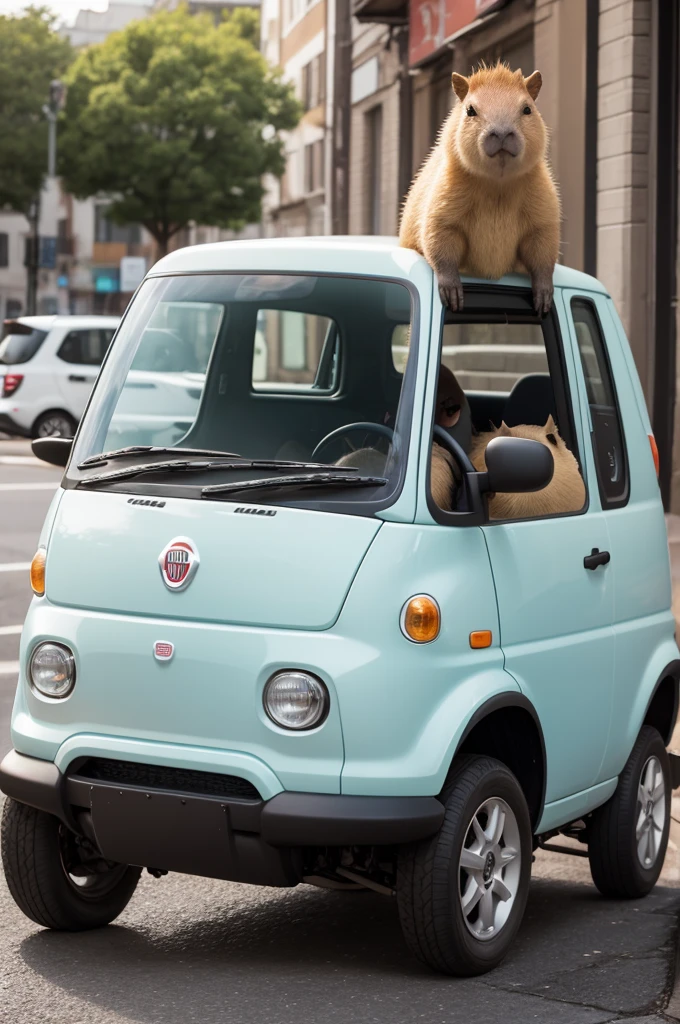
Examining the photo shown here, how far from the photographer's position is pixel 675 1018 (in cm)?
439

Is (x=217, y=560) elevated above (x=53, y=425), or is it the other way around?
(x=53, y=425)

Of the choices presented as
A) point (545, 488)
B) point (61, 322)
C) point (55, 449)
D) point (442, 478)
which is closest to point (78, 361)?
point (61, 322)

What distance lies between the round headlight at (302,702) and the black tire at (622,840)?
1625 millimetres

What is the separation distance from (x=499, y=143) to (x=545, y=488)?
986mm

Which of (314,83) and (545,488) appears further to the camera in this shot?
(314,83)

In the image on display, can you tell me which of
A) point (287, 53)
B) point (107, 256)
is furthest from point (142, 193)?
point (107, 256)

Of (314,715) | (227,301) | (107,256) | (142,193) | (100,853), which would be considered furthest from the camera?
(107,256)

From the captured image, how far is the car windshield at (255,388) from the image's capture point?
4.66 meters

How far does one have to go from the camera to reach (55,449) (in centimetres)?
550

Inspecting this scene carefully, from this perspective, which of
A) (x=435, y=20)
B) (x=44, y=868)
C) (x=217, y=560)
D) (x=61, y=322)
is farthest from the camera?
(x=61, y=322)

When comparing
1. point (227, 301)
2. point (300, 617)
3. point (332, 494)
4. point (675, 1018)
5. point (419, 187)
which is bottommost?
point (675, 1018)

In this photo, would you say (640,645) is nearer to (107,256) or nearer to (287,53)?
(287,53)

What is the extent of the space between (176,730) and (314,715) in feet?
1.23

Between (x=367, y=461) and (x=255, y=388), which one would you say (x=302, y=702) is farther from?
(x=255, y=388)
